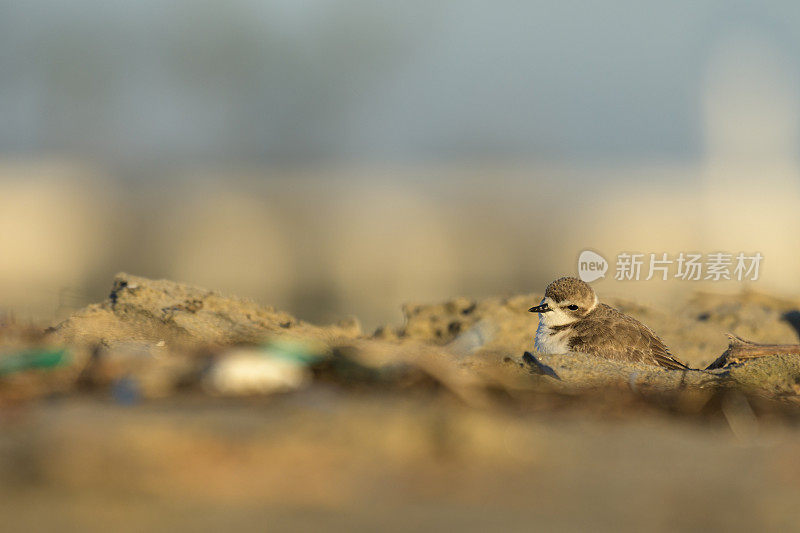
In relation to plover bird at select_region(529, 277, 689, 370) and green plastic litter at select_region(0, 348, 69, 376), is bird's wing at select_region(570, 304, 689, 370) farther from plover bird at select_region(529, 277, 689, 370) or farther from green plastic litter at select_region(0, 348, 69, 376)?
green plastic litter at select_region(0, 348, 69, 376)

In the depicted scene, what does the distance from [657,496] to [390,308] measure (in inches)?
401

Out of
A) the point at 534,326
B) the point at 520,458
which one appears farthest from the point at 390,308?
the point at 520,458

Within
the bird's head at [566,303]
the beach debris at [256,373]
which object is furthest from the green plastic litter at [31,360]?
the bird's head at [566,303]

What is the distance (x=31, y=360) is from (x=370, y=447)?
1518mm

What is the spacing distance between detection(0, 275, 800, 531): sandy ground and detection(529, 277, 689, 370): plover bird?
1.87 meters

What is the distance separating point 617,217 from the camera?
81.4ft

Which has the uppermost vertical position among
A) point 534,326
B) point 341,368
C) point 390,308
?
point 341,368

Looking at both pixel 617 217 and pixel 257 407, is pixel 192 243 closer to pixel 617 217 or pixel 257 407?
pixel 617 217

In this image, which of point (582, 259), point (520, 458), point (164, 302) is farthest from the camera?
point (582, 259)

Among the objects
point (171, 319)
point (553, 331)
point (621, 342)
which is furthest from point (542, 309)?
point (171, 319)

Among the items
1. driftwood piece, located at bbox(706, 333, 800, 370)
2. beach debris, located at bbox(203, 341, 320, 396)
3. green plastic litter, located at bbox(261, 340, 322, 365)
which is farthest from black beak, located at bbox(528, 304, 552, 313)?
beach debris, located at bbox(203, 341, 320, 396)

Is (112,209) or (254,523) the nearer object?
(254,523)

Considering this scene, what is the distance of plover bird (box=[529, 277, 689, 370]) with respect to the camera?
5.34 meters

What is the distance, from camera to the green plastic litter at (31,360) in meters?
3.01
